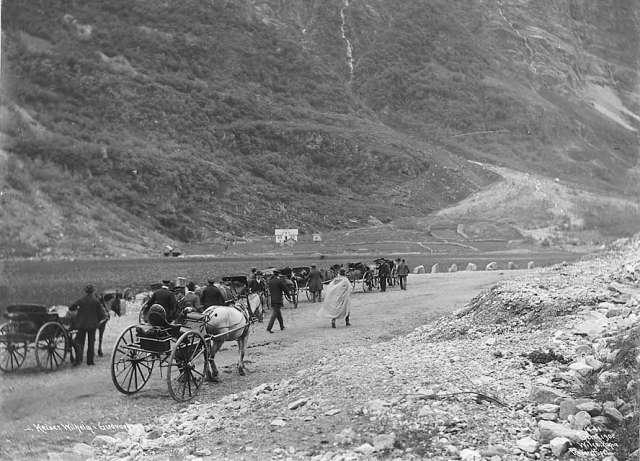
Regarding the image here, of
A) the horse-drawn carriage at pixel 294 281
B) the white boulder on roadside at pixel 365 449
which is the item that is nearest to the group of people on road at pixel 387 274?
the horse-drawn carriage at pixel 294 281

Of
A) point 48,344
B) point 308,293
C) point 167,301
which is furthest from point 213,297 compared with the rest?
point 308,293

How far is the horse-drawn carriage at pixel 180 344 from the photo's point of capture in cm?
1059

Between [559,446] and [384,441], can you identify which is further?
[384,441]

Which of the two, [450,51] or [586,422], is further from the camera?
[450,51]

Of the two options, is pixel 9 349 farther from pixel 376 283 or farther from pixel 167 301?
pixel 376 283

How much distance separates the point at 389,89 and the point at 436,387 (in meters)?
110

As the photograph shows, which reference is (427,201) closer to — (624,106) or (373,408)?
(373,408)

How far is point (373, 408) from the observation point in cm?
826

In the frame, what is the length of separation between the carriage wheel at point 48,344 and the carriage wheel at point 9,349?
29 centimetres

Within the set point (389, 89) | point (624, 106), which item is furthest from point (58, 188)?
point (624, 106)

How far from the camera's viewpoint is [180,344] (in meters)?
10.3

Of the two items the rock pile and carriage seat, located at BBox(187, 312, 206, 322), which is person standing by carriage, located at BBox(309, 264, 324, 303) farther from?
carriage seat, located at BBox(187, 312, 206, 322)

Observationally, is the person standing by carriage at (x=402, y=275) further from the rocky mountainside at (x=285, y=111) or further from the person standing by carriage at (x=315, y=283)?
the rocky mountainside at (x=285, y=111)

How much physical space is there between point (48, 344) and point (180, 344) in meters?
3.32
